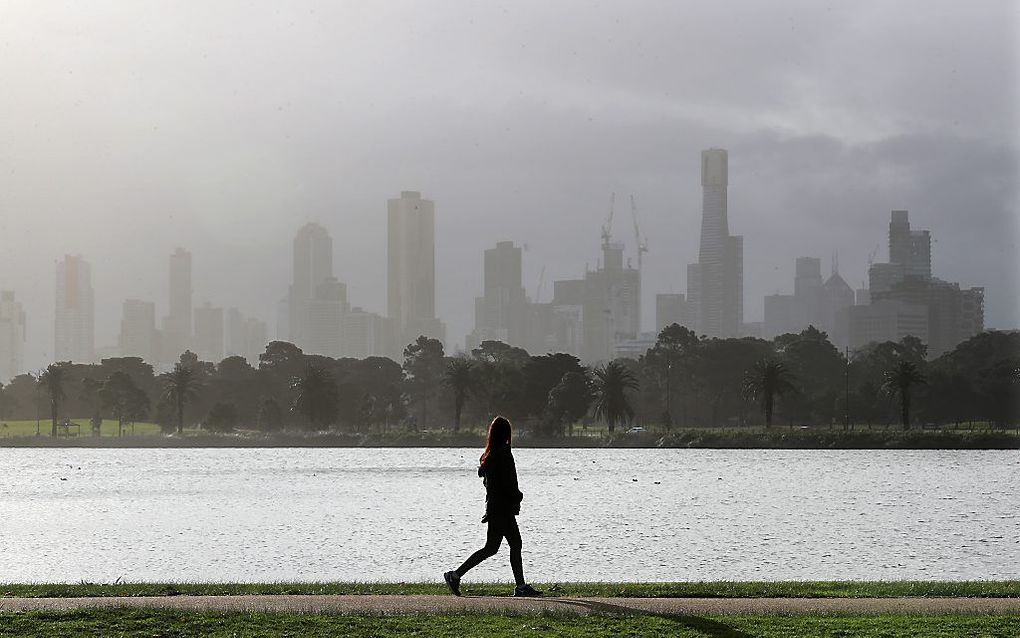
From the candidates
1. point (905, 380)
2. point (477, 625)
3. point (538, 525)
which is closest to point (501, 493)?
point (477, 625)

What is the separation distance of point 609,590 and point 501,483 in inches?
151

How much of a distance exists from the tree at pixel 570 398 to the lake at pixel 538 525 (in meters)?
74.0

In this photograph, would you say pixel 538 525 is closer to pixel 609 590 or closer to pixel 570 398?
pixel 609 590

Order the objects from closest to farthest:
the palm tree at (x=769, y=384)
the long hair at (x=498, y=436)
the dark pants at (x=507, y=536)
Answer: the long hair at (x=498, y=436), the dark pants at (x=507, y=536), the palm tree at (x=769, y=384)

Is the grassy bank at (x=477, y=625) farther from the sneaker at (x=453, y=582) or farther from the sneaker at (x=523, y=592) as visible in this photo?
the sneaker at (x=453, y=582)

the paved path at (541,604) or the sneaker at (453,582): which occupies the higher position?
the sneaker at (453,582)

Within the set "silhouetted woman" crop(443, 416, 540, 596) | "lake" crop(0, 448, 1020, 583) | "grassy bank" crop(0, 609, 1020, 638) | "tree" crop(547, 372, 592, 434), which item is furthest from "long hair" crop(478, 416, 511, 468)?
"tree" crop(547, 372, 592, 434)

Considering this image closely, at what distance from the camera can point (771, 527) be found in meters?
55.8

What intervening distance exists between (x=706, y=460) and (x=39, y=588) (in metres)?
129

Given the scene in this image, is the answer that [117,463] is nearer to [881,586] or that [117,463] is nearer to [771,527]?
[771,527]

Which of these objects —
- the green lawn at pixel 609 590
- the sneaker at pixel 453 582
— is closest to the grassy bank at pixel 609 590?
the green lawn at pixel 609 590

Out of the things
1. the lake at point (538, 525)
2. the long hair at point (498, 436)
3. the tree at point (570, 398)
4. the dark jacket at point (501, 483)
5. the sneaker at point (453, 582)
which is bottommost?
the lake at point (538, 525)

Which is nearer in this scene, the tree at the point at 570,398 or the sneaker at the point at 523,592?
the sneaker at the point at 523,592

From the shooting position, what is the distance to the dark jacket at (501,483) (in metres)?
22.6
